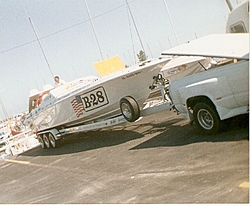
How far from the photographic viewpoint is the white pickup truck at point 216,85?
5926 millimetres

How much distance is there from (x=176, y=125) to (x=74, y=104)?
12.8 ft

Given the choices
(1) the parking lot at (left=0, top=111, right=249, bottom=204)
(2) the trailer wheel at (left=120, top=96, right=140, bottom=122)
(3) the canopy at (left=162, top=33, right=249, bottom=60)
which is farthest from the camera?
(2) the trailer wheel at (left=120, top=96, right=140, bottom=122)

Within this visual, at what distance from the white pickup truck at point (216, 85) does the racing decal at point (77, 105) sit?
448 cm

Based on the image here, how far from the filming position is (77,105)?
11.1 m

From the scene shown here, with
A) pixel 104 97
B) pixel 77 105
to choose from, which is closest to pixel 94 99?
pixel 104 97

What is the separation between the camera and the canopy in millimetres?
5657

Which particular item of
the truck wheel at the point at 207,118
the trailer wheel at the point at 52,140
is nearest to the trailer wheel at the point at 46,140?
the trailer wheel at the point at 52,140

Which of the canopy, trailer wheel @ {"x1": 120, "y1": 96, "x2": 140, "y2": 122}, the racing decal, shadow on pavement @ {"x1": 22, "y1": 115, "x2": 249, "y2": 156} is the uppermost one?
the canopy

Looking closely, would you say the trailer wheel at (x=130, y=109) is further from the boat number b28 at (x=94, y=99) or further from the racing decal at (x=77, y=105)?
the racing decal at (x=77, y=105)

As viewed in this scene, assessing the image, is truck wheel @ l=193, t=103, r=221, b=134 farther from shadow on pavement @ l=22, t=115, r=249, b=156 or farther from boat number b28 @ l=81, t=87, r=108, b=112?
boat number b28 @ l=81, t=87, r=108, b=112

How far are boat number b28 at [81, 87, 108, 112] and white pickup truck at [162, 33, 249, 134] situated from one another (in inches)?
135

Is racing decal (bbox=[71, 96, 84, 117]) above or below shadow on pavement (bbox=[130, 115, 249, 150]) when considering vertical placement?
above

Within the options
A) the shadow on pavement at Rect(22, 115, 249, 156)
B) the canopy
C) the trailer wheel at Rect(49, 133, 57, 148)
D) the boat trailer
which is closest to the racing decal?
the boat trailer

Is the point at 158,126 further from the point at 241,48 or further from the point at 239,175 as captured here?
the point at 239,175
